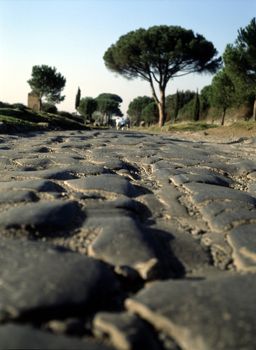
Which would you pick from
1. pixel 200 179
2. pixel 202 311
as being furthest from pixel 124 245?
pixel 200 179

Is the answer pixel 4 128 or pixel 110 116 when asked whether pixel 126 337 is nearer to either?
pixel 4 128

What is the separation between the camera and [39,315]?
1054 mm

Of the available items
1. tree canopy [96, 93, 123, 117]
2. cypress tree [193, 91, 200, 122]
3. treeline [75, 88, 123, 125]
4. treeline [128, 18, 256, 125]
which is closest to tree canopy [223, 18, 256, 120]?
treeline [128, 18, 256, 125]

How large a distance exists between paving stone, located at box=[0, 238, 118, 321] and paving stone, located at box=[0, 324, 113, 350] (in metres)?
0.07

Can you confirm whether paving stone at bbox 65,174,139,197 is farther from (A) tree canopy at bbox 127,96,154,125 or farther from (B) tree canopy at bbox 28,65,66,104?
(A) tree canopy at bbox 127,96,154,125

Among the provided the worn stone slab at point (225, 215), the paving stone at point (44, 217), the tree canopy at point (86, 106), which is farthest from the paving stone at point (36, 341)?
the tree canopy at point (86, 106)

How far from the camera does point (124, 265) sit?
1396 mm

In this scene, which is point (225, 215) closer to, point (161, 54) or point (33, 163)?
point (33, 163)

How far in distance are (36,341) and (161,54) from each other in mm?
25590

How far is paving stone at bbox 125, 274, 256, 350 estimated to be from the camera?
0.99 metres

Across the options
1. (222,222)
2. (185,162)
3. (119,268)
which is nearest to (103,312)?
(119,268)

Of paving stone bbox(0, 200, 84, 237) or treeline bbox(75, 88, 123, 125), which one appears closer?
paving stone bbox(0, 200, 84, 237)

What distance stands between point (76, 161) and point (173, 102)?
49.5 meters

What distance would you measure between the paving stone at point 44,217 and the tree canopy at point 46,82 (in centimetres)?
3745
